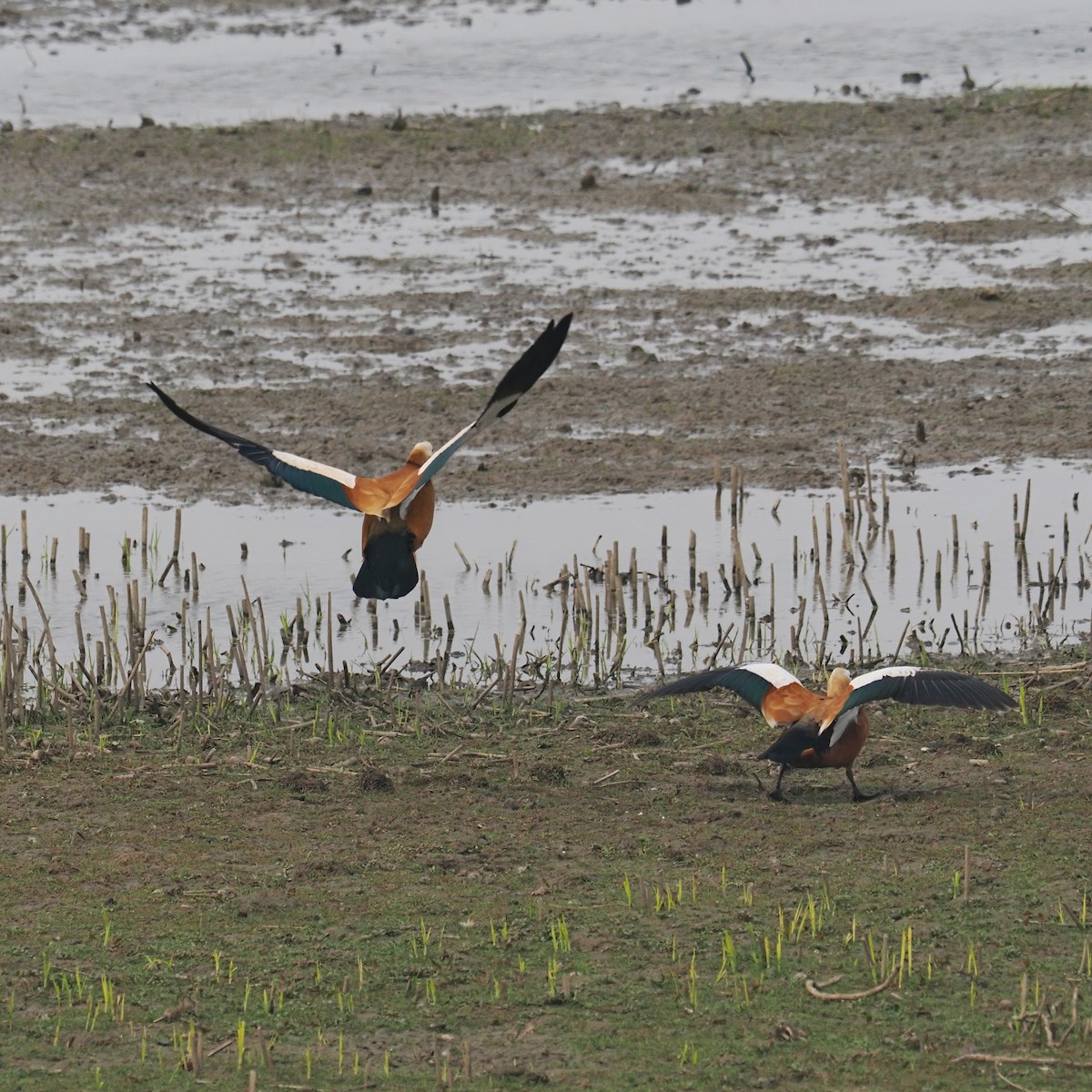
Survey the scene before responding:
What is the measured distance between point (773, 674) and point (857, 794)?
561 millimetres

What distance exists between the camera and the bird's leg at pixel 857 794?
26.3ft

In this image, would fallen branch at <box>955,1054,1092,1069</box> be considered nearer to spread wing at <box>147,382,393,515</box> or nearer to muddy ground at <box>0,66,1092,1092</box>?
muddy ground at <box>0,66,1092,1092</box>

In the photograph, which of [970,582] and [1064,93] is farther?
[1064,93]

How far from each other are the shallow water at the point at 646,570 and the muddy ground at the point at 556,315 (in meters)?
0.45

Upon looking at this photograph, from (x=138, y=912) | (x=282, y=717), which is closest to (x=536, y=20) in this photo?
(x=282, y=717)

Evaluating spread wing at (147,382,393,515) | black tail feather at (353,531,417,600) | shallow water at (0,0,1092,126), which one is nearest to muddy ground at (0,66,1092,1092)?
black tail feather at (353,531,417,600)

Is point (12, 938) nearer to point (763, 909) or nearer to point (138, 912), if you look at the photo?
point (138, 912)

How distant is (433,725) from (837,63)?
68.7 feet

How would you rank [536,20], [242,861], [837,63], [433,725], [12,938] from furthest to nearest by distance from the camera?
[536,20]
[837,63]
[433,725]
[242,861]
[12,938]

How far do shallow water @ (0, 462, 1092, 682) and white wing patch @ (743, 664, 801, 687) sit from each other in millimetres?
1914

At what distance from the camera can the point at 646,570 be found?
11719 millimetres

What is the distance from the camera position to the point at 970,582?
11555 mm

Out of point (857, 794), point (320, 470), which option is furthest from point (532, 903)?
point (320, 470)

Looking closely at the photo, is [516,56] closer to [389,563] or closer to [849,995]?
[389,563]
